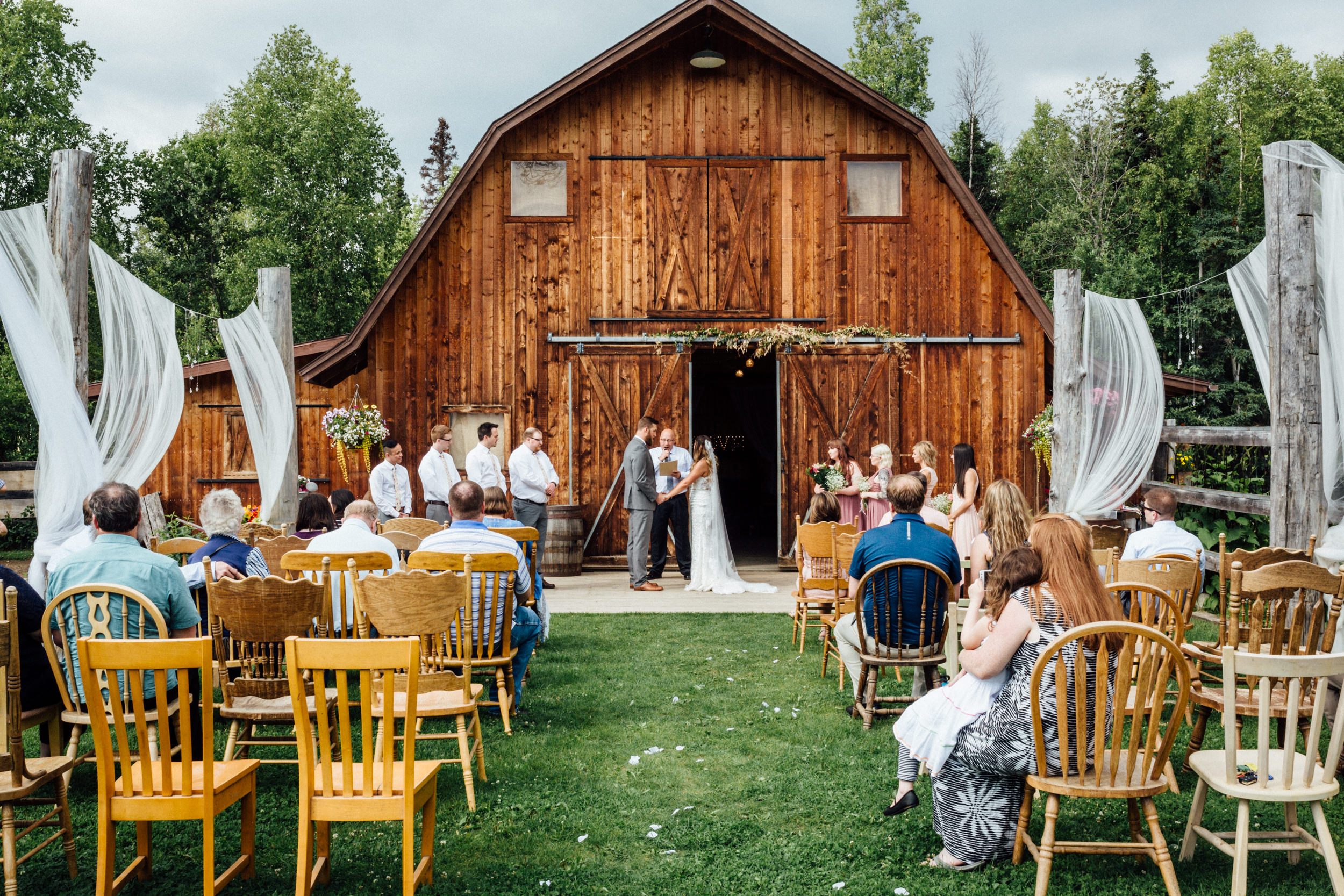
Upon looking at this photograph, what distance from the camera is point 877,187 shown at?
40.9 feet

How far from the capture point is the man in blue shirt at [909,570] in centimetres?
532

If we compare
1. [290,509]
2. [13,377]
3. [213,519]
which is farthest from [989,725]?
[13,377]

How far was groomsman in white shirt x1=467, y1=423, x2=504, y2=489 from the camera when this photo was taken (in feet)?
34.4

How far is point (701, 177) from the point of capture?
12305 millimetres

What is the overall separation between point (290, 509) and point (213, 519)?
4.43m

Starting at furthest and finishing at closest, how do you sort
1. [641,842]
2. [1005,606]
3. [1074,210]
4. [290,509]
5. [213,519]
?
[1074,210] → [290,509] → [213,519] → [641,842] → [1005,606]

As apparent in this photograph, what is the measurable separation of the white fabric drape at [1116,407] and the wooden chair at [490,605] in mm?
6039

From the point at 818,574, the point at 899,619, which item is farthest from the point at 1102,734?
the point at 818,574

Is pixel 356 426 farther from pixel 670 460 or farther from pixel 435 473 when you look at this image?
pixel 670 460

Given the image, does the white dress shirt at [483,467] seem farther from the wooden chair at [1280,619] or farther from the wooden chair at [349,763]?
the wooden chair at [1280,619]

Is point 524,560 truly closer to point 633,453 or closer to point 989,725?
point 989,725

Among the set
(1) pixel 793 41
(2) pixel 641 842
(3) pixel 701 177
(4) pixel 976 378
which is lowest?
(2) pixel 641 842

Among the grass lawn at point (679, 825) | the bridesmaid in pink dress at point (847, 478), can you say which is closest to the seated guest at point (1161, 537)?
the grass lawn at point (679, 825)

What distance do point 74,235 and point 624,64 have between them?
7282 mm
